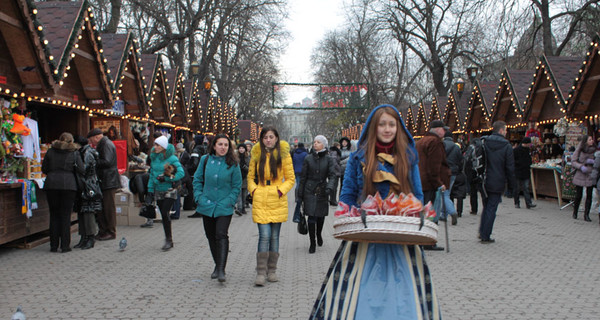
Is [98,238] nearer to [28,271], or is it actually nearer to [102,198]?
[102,198]

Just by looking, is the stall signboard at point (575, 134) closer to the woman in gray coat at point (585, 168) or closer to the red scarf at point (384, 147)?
the woman in gray coat at point (585, 168)

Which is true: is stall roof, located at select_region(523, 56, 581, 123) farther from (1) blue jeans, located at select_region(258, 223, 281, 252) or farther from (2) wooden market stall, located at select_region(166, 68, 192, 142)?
(1) blue jeans, located at select_region(258, 223, 281, 252)

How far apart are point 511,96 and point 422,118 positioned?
46.5ft

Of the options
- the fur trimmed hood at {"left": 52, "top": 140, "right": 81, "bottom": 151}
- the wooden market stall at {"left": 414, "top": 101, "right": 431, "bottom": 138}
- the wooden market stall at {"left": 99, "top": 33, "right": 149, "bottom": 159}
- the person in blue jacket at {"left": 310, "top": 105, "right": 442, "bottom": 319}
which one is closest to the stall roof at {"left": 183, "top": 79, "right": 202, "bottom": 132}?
the wooden market stall at {"left": 99, "top": 33, "right": 149, "bottom": 159}

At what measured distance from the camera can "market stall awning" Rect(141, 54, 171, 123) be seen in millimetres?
15727

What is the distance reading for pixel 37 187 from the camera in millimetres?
9102

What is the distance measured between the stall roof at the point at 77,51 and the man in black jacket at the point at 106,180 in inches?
45.7

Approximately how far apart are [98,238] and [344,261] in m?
7.23

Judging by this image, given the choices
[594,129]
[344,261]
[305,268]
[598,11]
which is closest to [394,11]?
[598,11]

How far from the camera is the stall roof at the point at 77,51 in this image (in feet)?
32.6

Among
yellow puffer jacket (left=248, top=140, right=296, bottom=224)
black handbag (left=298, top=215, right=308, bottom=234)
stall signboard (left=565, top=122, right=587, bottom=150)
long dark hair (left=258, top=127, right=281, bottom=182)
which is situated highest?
stall signboard (left=565, top=122, right=587, bottom=150)

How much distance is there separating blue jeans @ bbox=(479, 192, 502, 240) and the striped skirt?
18.5 feet

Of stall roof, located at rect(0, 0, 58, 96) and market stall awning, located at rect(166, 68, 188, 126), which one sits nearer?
stall roof, located at rect(0, 0, 58, 96)

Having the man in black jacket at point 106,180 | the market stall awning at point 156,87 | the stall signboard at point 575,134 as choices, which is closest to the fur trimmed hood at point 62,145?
the man in black jacket at point 106,180
